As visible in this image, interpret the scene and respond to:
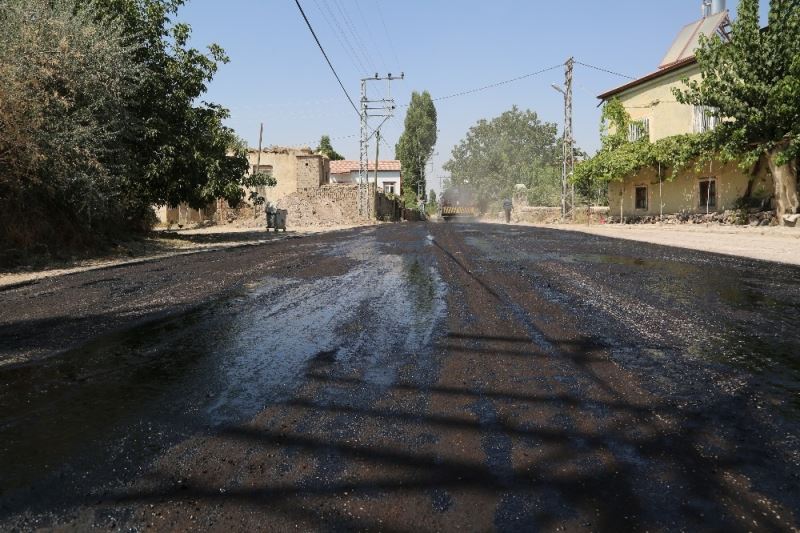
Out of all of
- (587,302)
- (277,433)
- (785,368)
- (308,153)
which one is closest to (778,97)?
(587,302)

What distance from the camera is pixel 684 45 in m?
32.0

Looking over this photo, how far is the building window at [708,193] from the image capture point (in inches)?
1080

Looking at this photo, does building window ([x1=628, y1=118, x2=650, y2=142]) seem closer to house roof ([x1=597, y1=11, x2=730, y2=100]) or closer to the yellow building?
the yellow building

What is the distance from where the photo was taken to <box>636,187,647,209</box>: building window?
3197 cm

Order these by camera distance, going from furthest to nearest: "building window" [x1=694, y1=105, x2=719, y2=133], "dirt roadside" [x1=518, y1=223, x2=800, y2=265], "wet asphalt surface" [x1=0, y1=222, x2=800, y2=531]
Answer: "building window" [x1=694, y1=105, x2=719, y2=133] < "dirt roadside" [x1=518, y1=223, x2=800, y2=265] < "wet asphalt surface" [x1=0, y1=222, x2=800, y2=531]

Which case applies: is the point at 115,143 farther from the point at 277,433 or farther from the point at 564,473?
the point at 564,473

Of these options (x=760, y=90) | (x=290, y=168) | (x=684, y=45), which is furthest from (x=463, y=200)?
(x=760, y=90)

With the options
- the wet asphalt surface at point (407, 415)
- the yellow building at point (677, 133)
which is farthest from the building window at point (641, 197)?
the wet asphalt surface at point (407, 415)

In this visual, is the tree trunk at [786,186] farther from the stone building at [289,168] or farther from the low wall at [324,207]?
the stone building at [289,168]

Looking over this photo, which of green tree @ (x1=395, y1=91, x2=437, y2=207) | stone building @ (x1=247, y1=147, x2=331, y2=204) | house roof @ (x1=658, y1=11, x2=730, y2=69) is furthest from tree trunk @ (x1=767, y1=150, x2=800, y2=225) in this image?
green tree @ (x1=395, y1=91, x2=437, y2=207)

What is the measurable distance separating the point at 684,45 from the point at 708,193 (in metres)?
9.99

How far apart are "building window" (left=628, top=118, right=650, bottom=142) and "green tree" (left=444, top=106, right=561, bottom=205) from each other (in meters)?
54.0

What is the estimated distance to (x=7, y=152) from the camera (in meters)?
12.4

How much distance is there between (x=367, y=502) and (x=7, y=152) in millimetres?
13308
